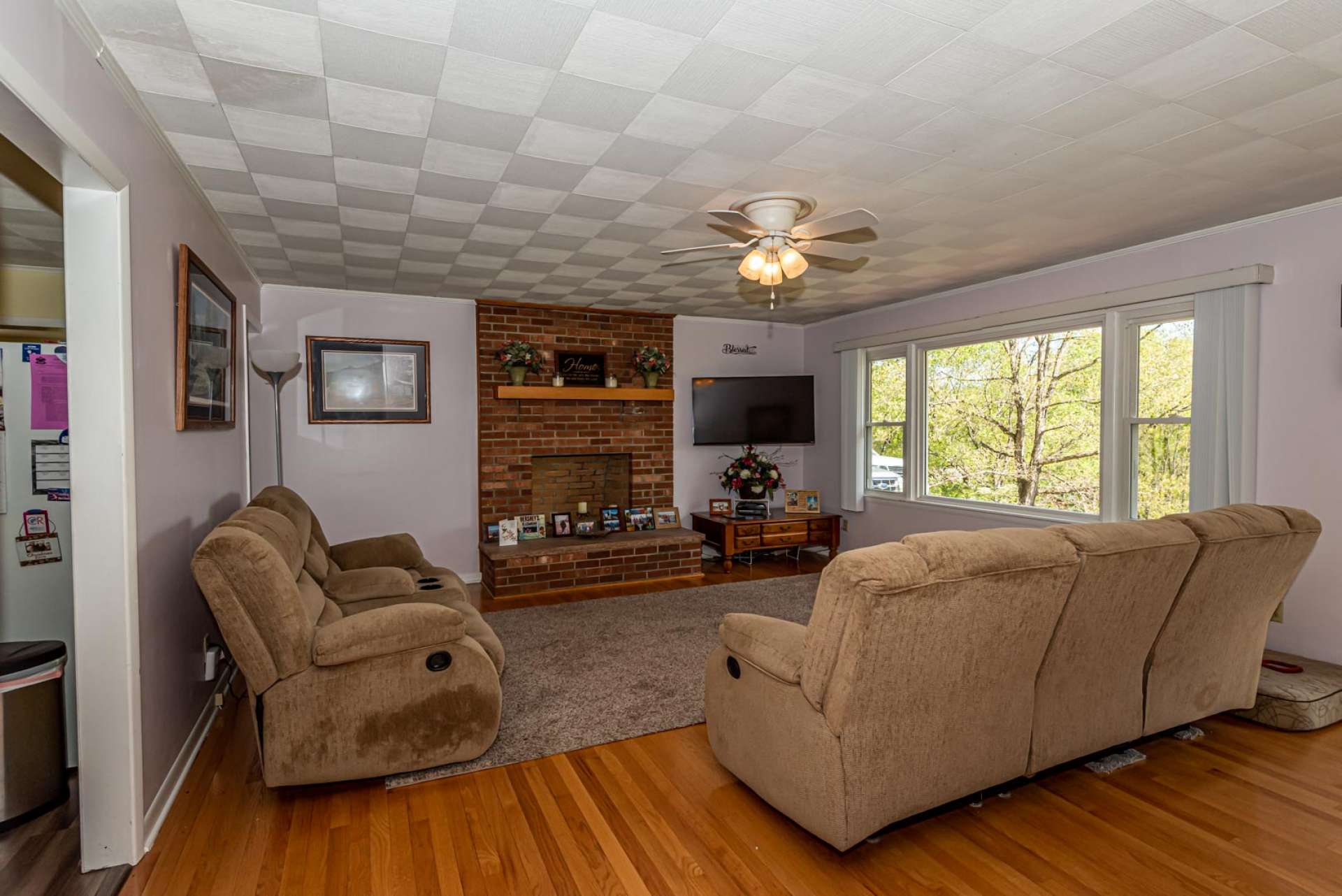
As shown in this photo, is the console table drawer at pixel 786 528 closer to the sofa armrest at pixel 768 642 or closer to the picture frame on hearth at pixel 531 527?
the picture frame on hearth at pixel 531 527

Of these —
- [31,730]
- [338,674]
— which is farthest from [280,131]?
[31,730]

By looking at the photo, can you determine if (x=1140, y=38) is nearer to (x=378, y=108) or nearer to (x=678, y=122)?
(x=678, y=122)

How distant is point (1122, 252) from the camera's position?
163 inches

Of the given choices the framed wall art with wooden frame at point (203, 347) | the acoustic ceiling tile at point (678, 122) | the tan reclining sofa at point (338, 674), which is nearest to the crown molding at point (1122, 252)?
the acoustic ceiling tile at point (678, 122)

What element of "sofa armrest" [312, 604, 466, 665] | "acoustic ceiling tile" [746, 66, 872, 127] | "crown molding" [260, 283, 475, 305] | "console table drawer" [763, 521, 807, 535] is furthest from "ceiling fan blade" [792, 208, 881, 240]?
"console table drawer" [763, 521, 807, 535]

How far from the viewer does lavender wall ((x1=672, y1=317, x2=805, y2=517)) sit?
256 inches

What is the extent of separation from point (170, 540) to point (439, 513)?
3073 millimetres

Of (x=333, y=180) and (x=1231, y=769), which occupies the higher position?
(x=333, y=180)

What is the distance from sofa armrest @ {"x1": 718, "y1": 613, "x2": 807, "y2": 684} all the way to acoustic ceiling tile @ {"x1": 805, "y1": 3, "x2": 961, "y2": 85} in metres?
1.70

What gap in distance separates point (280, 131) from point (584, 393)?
11.4 ft

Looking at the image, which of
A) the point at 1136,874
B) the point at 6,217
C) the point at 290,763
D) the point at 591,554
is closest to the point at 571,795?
the point at 290,763

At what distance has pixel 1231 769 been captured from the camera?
2.48 meters

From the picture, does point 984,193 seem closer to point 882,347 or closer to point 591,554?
point 882,347

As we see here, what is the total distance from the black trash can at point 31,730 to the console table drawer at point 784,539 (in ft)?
15.7
